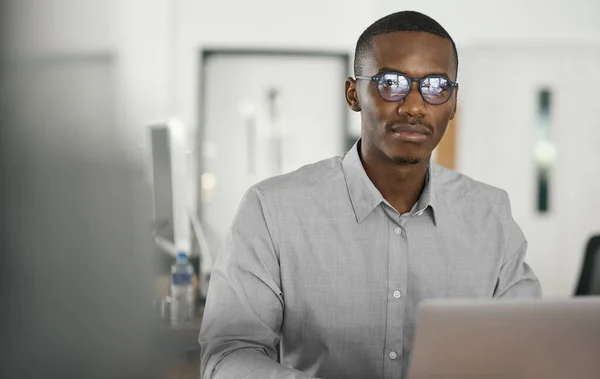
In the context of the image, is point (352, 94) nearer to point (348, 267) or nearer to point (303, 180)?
point (303, 180)

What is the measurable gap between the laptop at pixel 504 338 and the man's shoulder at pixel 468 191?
634mm

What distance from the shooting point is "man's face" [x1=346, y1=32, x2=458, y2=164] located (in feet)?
4.00

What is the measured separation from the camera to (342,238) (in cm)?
129

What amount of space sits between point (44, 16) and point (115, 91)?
0.21 feet

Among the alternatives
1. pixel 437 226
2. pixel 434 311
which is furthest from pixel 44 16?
pixel 437 226

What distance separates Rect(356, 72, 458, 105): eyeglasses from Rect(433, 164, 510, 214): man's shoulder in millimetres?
231

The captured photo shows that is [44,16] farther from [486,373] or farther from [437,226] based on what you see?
[437,226]

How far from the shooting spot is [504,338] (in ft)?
2.48

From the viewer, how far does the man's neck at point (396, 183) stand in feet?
4.37

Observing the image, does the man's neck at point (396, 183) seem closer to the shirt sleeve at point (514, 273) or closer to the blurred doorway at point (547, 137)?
the shirt sleeve at point (514, 273)

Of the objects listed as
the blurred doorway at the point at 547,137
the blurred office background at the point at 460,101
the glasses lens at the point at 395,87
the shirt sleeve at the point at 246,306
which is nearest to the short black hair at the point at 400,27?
the glasses lens at the point at 395,87

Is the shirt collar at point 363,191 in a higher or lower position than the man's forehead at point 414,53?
lower

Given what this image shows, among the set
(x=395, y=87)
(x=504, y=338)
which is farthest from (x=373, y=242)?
(x=504, y=338)

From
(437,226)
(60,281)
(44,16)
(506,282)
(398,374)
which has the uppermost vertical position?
(44,16)
